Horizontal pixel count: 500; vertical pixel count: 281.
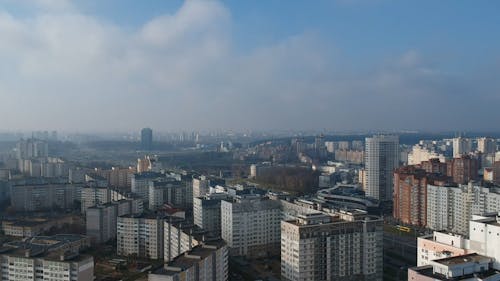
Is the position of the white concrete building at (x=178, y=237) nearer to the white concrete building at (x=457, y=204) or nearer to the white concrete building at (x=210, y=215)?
the white concrete building at (x=210, y=215)

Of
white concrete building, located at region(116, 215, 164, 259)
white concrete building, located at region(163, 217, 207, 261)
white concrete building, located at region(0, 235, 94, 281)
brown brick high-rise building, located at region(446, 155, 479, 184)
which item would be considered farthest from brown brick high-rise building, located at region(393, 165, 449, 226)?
white concrete building, located at region(0, 235, 94, 281)

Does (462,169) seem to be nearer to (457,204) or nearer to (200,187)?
(457,204)

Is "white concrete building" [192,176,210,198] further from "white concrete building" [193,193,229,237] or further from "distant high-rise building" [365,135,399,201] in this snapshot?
"distant high-rise building" [365,135,399,201]

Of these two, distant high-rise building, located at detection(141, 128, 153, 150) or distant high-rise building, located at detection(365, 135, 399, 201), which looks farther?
distant high-rise building, located at detection(141, 128, 153, 150)

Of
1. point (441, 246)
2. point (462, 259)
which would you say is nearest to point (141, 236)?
point (441, 246)

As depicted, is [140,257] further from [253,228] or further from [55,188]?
[55,188]

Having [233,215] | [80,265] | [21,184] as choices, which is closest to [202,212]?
[233,215]
